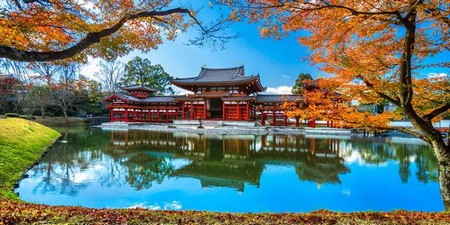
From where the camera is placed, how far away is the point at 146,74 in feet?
139

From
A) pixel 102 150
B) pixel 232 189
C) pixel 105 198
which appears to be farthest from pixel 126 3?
pixel 102 150

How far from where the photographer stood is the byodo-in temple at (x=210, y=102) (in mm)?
23859

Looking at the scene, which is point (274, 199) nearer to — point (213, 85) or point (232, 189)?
point (232, 189)

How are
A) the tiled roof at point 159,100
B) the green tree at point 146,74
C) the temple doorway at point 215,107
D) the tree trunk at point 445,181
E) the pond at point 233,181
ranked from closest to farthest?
the tree trunk at point 445,181, the pond at point 233,181, the temple doorway at point 215,107, the tiled roof at point 159,100, the green tree at point 146,74

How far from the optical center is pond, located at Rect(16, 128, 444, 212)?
17.3 ft

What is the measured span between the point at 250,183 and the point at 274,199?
127cm

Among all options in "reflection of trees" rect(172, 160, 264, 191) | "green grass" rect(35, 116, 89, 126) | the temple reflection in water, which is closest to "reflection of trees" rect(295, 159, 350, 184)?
the temple reflection in water

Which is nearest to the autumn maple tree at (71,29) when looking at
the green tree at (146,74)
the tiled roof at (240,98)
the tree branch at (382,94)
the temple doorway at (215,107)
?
the tree branch at (382,94)

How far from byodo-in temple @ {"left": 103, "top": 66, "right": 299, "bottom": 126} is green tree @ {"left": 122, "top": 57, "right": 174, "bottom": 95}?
10.8 m

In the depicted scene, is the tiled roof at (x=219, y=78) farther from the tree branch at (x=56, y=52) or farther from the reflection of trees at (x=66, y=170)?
the tree branch at (x=56, y=52)

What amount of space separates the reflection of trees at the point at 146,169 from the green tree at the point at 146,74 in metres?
31.2

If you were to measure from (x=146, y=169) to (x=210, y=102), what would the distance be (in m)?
20.2

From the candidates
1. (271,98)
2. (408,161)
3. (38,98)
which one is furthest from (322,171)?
(38,98)

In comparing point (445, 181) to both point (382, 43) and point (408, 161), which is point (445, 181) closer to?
point (382, 43)
